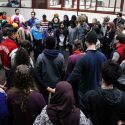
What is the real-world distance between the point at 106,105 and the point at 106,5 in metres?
9.02

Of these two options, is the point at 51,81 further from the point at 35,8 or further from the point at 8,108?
the point at 35,8

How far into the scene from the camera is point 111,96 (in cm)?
239

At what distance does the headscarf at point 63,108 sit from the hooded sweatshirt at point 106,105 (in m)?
0.29

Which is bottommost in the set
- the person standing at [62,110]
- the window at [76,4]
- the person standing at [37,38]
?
the person standing at [37,38]

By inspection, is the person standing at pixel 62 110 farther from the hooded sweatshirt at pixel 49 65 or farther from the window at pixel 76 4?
the window at pixel 76 4

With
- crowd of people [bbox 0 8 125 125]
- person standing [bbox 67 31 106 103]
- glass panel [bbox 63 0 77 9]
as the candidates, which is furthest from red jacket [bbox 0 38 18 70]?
glass panel [bbox 63 0 77 9]

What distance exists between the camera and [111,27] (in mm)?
6988

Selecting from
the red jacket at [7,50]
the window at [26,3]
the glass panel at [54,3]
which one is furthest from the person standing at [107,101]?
the window at [26,3]

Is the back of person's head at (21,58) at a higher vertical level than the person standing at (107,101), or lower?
higher

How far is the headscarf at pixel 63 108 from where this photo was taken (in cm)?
215

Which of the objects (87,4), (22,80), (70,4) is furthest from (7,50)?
(70,4)

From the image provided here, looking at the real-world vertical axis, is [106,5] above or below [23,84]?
above

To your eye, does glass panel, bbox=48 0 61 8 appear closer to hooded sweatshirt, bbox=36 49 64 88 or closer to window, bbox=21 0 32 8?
window, bbox=21 0 32 8

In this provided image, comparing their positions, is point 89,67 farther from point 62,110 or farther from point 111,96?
point 62,110
